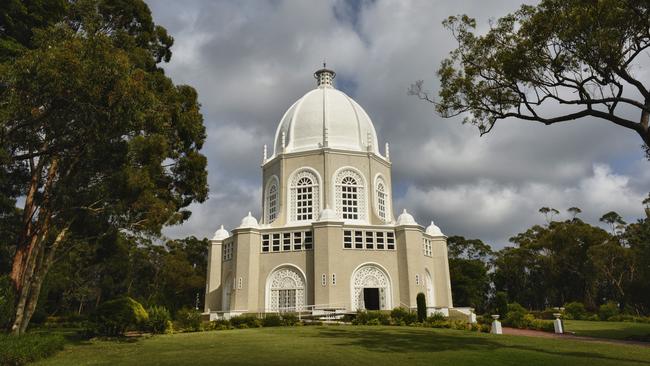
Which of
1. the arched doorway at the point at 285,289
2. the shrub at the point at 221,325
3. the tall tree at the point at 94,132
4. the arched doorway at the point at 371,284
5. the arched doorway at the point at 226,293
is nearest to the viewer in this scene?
the tall tree at the point at 94,132

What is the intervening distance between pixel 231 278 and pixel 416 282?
42.7 feet

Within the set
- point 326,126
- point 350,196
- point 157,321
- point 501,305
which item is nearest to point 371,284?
point 350,196

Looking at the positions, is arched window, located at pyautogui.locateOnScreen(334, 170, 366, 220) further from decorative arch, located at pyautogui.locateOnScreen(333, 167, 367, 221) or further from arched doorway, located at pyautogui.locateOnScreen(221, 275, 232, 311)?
arched doorway, located at pyautogui.locateOnScreen(221, 275, 232, 311)

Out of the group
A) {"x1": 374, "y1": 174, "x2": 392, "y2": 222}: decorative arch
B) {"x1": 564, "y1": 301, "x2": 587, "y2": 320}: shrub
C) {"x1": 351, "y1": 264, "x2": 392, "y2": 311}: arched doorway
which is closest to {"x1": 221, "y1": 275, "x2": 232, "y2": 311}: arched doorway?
{"x1": 351, "y1": 264, "x2": 392, "y2": 311}: arched doorway

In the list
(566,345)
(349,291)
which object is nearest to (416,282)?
(349,291)

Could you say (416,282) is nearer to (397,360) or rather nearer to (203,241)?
(397,360)

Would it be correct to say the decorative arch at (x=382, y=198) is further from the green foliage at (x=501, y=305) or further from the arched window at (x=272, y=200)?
the green foliage at (x=501, y=305)

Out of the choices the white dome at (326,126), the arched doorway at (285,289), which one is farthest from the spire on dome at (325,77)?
the arched doorway at (285,289)

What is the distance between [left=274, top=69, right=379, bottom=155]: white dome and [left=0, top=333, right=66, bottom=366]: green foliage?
26.0 meters

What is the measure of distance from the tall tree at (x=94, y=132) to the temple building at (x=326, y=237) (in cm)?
1009

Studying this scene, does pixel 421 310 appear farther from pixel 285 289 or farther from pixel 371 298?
pixel 285 289

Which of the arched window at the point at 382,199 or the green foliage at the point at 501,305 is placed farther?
the arched window at the point at 382,199

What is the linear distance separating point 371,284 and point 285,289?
5.77m

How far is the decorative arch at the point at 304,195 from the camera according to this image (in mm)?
36344
